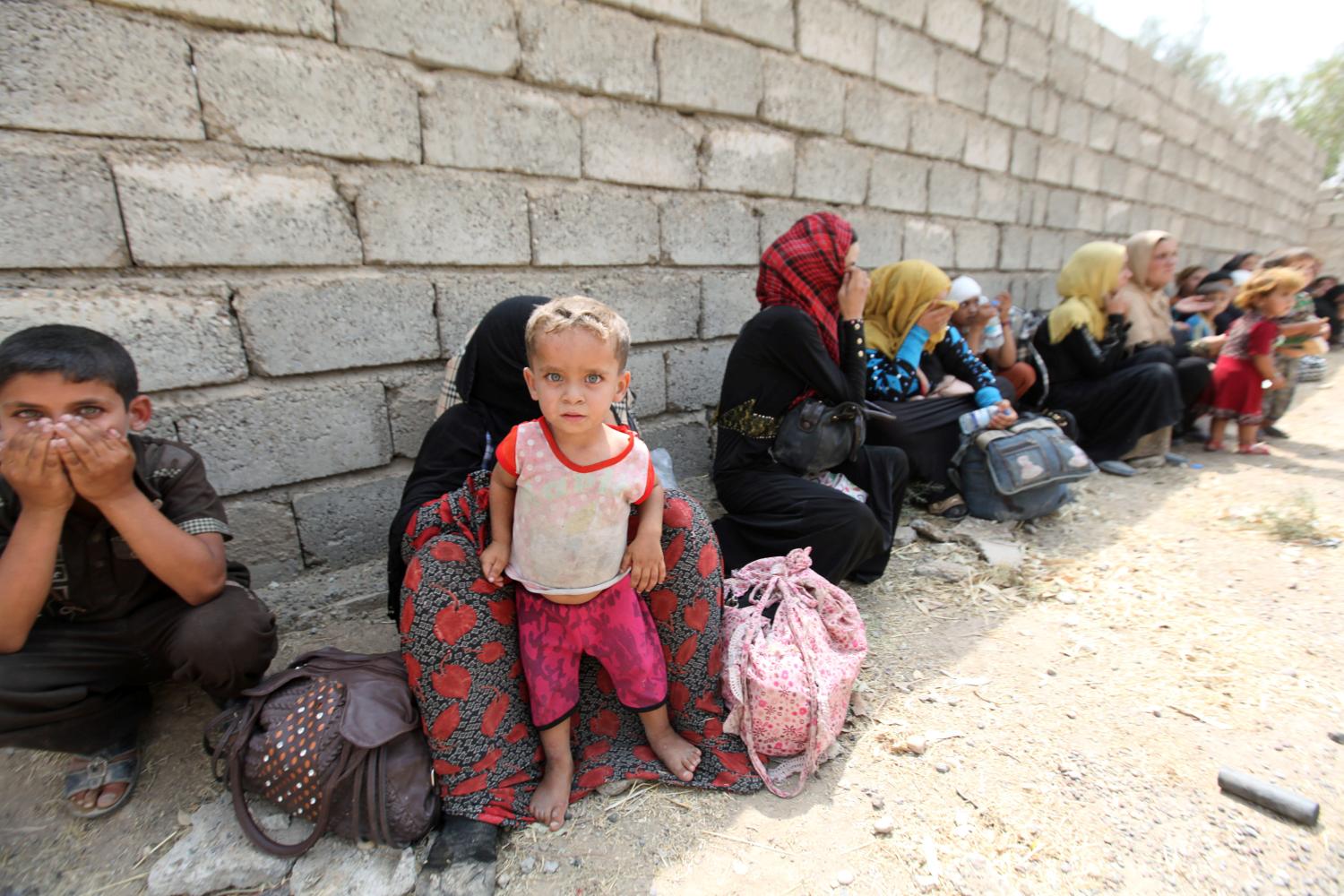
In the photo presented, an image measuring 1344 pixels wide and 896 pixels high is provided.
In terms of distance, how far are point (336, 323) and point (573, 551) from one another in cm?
151

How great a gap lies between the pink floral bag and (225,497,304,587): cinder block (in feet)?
5.73

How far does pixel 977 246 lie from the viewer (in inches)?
225

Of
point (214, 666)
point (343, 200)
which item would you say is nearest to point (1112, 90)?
point (343, 200)

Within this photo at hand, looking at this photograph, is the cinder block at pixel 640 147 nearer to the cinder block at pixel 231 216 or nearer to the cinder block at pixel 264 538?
the cinder block at pixel 231 216

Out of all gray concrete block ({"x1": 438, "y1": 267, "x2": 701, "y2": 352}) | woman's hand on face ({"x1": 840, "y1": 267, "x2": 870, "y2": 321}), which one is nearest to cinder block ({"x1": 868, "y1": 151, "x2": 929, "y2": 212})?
gray concrete block ({"x1": 438, "y1": 267, "x2": 701, "y2": 352})

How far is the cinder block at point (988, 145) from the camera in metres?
5.38

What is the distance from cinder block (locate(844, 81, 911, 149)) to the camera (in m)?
4.36

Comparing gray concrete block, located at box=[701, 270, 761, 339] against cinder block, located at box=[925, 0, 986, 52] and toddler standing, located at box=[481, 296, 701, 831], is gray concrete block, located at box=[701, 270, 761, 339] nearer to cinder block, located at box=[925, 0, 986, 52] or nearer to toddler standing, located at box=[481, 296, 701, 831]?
toddler standing, located at box=[481, 296, 701, 831]

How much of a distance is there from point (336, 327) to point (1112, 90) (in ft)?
27.2

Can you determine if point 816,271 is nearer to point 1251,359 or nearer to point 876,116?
point 876,116

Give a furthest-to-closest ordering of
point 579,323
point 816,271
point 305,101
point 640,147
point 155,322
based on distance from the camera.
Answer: point 640,147 < point 816,271 < point 305,101 < point 155,322 < point 579,323

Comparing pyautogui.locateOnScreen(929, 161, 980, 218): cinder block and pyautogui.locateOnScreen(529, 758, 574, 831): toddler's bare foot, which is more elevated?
pyautogui.locateOnScreen(929, 161, 980, 218): cinder block

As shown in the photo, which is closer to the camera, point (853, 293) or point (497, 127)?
point (497, 127)

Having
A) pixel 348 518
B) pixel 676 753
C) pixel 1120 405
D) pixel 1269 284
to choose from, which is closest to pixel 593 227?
pixel 348 518
